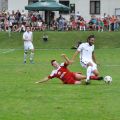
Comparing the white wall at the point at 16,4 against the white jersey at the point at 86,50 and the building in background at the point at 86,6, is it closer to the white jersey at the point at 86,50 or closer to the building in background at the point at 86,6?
the building in background at the point at 86,6

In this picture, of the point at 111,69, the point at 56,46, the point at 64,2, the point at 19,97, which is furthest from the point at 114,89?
the point at 64,2

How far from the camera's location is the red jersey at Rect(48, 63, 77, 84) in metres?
20.6

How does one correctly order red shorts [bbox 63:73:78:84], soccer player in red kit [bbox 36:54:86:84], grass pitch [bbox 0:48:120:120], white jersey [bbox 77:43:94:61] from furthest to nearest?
white jersey [bbox 77:43:94:61], red shorts [bbox 63:73:78:84], soccer player in red kit [bbox 36:54:86:84], grass pitch [bbox 0:48:120:120]

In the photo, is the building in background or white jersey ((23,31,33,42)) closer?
white jersey ((23,31,33,42))

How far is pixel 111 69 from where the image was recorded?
29.0 m

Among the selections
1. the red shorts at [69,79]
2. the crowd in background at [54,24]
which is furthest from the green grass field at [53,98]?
the crowd in background at [54,24]

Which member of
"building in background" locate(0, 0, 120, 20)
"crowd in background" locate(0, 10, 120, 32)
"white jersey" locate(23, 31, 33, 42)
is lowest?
"crowd in background" locate(0, 10, 120, 32)

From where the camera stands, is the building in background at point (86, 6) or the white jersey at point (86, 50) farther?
the building in background at point (86, 6)

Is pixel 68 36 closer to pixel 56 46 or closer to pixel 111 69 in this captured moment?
pixel 56 46

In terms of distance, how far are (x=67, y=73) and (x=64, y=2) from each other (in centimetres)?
5624

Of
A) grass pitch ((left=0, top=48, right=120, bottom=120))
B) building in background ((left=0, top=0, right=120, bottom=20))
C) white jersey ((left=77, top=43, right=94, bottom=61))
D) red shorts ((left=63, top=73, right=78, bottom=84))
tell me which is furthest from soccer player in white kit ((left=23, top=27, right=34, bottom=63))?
building in background ((left=0, top=0, right=120, bottom=20))

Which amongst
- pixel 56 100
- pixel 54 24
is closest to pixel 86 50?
pixel 56 100

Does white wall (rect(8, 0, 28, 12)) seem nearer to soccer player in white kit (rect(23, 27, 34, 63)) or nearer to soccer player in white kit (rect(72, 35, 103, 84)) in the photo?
soccer player in white kit (rect(23, 27, 34, 63))

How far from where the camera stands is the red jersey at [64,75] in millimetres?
20578
